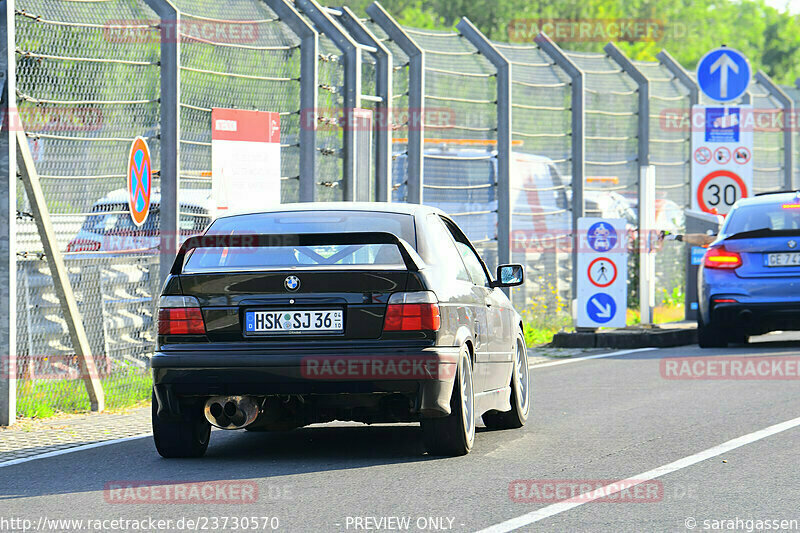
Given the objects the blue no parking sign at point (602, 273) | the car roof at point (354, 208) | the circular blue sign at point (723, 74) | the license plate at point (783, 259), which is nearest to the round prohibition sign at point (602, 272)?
the blue no parking sign at point (602, 273)

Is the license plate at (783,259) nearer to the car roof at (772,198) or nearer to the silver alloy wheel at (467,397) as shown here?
the car roof at (772,198)

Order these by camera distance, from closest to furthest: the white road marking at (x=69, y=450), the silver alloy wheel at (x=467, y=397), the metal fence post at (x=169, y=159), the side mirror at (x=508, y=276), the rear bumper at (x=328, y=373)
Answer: the rear bumper at (x=328, y=373), the silver alloy wheel at (x=467, y=397), the white road marking at (x=69, y=450), the side mirror at (x=508, y=276), the metal fence post at (x=169, y=159)

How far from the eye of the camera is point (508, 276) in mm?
9570

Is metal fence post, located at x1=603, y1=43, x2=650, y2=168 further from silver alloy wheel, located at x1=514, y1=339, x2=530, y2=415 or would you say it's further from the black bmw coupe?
the black bmw coupe

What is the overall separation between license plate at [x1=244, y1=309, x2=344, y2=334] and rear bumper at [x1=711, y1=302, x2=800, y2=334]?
27.2 ft

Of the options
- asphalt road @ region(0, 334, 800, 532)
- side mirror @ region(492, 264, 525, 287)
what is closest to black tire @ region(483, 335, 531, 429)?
asphalt road @ region(0, 334, 800, 532)

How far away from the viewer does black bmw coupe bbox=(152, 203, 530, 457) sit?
311 inches

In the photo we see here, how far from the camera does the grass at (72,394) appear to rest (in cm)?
1079

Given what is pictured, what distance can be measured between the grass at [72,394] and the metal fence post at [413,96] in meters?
5.73

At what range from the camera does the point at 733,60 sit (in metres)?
19.9

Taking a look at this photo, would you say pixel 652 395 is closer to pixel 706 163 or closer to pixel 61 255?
pixel 61 255

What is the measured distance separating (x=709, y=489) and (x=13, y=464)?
12.7ft

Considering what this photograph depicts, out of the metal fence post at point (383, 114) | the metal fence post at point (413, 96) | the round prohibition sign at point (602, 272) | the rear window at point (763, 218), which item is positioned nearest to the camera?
the rear window at point (763, 218)

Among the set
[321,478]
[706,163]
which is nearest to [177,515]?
[321,478]
